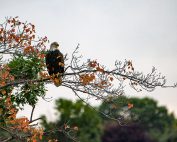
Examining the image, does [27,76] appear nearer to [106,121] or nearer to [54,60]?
[54,60]

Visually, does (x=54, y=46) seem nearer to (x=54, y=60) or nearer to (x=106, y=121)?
(x=54, y=60)

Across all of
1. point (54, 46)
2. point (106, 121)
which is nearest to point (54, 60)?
point (54, 46)

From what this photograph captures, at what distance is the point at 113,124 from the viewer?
87688mm

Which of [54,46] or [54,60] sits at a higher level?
[54,46]

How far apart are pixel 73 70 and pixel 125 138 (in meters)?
65.2

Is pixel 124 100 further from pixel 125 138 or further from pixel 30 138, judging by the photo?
pixel 125 138

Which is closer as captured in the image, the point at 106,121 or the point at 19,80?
the point at 19,80

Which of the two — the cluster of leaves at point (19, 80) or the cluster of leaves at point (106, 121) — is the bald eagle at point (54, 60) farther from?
the cluster of leaves at point (106, 121)

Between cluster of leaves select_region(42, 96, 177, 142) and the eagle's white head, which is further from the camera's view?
cluster of leaves select_region(42, 96, 177, 142)

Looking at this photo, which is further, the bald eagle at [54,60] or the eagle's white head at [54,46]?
the eagle's white head at [54,46]

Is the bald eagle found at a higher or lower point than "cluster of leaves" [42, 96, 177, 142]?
lower

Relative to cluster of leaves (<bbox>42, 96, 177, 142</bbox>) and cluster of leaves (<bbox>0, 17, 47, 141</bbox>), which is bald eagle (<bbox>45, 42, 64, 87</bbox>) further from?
cluster of leaves (<bbox>42, 96, 177, 142</bbox>)

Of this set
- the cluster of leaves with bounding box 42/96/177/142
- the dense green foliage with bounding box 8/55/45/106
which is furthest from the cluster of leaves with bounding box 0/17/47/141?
the cluster of leaves with bounding box 42/96/177/142

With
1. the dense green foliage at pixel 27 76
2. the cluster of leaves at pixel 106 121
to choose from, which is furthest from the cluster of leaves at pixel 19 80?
the cluster of leaves at pixel 106 121
